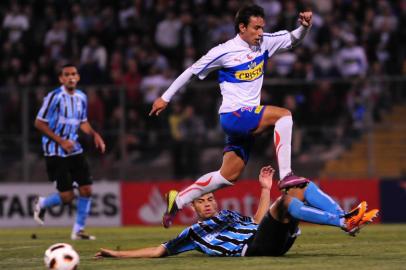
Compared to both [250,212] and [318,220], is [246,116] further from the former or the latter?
[250,212]

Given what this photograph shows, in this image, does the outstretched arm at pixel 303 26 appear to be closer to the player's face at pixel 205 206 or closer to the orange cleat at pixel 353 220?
the player's face at pixel 205 206

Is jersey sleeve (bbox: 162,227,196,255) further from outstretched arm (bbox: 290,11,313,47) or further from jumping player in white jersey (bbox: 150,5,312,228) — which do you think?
outstretched arm (bbox: 290,11,313,47)

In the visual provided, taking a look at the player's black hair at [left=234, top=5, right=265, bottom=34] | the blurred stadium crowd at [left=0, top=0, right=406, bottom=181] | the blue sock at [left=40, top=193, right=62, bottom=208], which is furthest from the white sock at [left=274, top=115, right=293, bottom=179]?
the blurred stadium crowd at [left=0, top=0, right=406, bottom=181]

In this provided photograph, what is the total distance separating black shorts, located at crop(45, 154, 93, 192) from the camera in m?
15.8

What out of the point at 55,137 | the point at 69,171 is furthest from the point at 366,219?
the point at 69,171

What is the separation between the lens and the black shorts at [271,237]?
9.77 meters

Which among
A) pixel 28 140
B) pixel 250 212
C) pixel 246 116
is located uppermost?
pixel 246 116

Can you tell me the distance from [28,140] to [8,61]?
330 cm

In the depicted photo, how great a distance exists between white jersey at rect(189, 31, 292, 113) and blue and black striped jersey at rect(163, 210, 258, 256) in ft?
4.79

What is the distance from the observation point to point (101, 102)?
20188 mm

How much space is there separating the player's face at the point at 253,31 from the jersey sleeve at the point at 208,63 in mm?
315

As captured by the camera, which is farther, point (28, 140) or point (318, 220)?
point (28, 140)

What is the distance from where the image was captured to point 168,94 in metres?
11.1

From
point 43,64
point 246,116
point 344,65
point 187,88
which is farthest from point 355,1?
point 246,116
